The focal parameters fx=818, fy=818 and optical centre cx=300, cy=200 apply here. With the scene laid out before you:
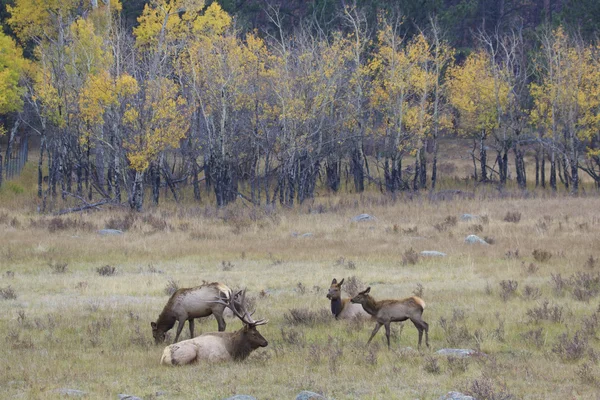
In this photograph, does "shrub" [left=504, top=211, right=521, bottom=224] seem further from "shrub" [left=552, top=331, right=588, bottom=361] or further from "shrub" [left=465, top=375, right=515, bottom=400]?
"shrub" [left=465, top=375, right=515, bottom=400]

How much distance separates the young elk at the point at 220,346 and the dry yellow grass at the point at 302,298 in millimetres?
198

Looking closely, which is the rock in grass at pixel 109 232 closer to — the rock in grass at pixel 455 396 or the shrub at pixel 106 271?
the shrub at pixel 106 271

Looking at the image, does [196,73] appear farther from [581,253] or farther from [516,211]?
[581,253]

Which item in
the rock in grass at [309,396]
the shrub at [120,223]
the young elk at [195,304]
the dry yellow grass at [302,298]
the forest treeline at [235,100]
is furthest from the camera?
the forest treeline at [235,100]

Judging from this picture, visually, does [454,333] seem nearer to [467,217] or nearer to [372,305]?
[372,305]

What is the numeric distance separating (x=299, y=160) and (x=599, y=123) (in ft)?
56.2

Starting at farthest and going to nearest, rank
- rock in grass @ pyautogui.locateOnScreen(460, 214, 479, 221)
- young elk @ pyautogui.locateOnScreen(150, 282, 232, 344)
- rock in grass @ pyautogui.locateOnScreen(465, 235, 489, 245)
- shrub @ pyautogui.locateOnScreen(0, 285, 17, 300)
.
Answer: rock in grass @ pyautogui.locateOnScreen(460, 214, 479, 221)
rock in grass @ pyautogui.locateOnScreen(465, 235, 489, 245)
shrub @ pyautogui.locateOnScreen(0, 285, 17, 300)
young elk @ pyautogui.locateOnScreen(150, 282, 232, 344)

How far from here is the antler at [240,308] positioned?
10.1 meters

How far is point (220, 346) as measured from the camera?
10.2m

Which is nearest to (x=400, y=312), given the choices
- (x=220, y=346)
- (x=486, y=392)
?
(x=220, y=346)

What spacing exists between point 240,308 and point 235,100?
2648 cm

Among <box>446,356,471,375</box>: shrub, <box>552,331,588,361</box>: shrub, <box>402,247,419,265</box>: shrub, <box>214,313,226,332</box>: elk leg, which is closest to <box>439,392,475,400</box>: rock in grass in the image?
<box>446,356,471,375</box>: shrub

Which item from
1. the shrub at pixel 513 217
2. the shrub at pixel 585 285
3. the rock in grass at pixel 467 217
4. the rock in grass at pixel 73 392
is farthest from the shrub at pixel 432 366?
the rock in grass at pixel 467 217

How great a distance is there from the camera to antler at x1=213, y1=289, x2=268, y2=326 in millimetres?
10070
